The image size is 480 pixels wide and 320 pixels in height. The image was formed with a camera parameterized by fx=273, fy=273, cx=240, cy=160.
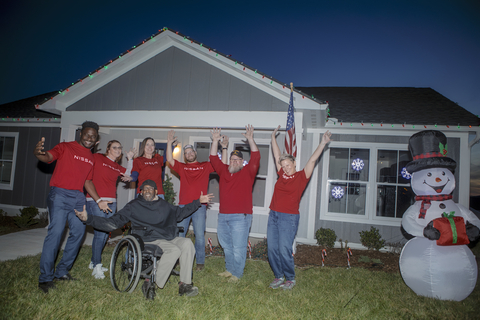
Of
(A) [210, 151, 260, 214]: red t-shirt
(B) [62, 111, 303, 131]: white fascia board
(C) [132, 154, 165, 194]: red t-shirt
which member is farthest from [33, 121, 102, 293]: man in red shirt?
(B) [62, 111, 303, 131]: white fascia board

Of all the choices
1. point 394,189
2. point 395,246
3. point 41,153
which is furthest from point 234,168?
point 394,189

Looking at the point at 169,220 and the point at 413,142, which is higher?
the point at 413,142

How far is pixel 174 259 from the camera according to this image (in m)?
3.32

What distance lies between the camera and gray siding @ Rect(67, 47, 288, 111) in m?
5.56

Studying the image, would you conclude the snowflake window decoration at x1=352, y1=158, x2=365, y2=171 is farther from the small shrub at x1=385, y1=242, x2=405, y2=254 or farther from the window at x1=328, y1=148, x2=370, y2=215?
the small shrub at x1=385, y1=242, x2=405, y2=254

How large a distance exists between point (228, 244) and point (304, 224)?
3099 mm

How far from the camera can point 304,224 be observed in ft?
21.8

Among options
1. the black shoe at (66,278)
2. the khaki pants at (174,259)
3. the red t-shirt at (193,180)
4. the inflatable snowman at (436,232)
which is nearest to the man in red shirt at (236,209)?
the red t-shirt at (193,180)

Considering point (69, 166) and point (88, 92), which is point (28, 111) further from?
point (69, 166)

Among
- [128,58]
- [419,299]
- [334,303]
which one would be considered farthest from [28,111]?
[419,299]

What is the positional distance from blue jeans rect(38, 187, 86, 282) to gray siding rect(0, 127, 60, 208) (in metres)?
5.67

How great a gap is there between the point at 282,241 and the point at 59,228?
282 cm

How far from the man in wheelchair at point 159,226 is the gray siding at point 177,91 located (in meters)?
2.54

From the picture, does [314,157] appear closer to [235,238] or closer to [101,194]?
[235,238]
